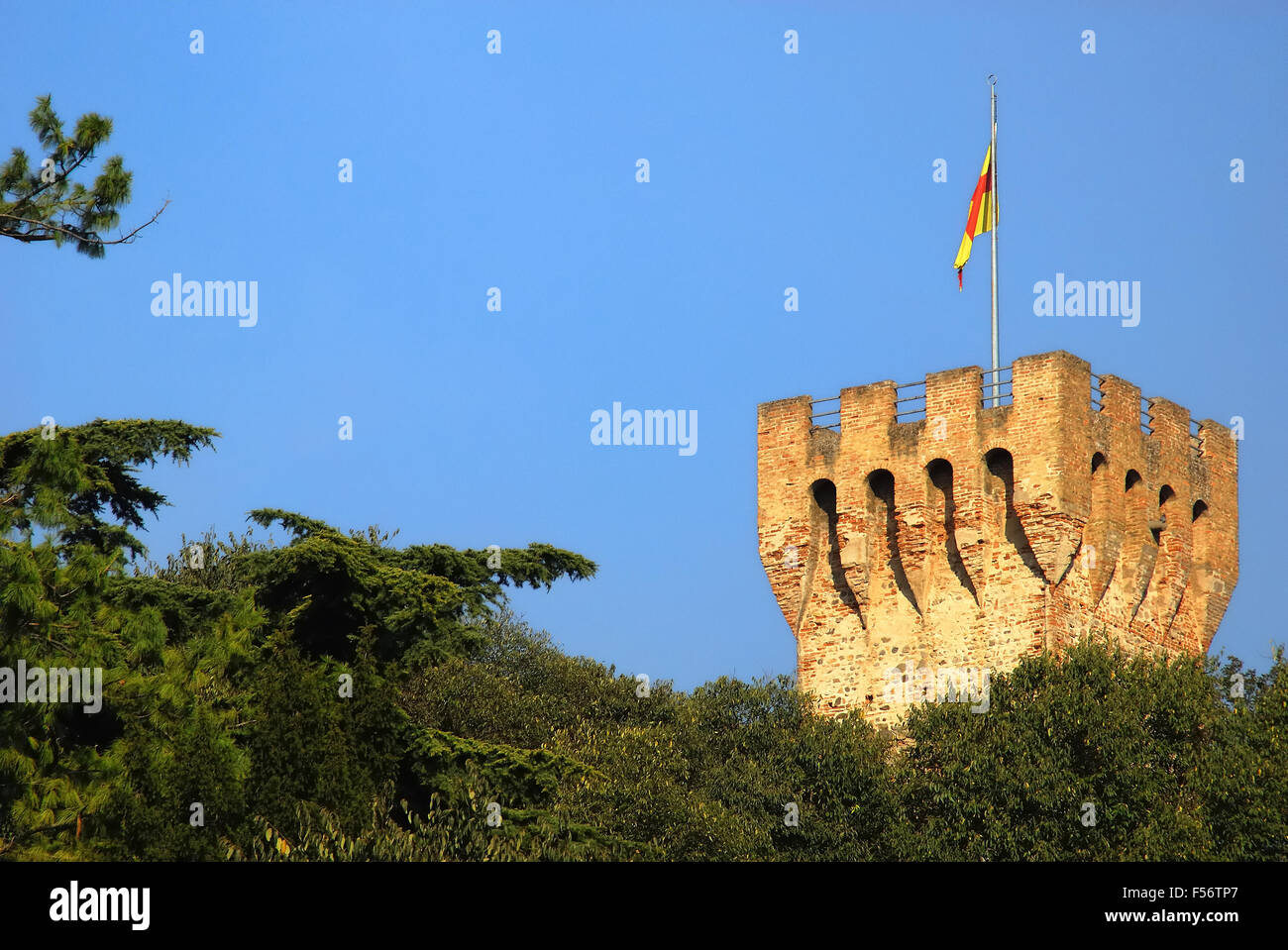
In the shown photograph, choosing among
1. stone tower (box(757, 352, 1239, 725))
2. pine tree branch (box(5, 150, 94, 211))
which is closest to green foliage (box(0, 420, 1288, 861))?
stone tower (box(757, 352, 1239, 725))

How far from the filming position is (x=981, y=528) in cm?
3372

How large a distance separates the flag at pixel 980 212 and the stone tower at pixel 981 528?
15.5 ft

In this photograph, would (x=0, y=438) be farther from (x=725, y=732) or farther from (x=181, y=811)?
(x=725, y=732)

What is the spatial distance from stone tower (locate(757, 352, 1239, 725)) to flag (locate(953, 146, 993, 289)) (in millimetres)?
4736

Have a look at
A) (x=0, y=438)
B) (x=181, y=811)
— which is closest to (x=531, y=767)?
(x=181, y=811)

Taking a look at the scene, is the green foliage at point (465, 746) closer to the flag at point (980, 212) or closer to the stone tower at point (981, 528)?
the stone tower at point (981, 528)

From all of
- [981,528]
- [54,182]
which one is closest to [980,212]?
[981,528]

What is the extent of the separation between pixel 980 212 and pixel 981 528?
7720 mm

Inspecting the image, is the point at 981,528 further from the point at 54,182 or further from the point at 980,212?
the point at 54,182

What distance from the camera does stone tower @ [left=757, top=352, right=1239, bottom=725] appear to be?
1313 inches

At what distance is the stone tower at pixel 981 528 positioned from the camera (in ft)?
109

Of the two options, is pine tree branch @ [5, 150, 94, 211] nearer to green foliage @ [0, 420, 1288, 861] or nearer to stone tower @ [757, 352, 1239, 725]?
green foliage @ [0, 420, 1288, 861]

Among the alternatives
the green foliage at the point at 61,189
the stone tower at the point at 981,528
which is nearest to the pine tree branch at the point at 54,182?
the green foliage at the point at 61,189

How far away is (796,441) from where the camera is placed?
36.1 meters
